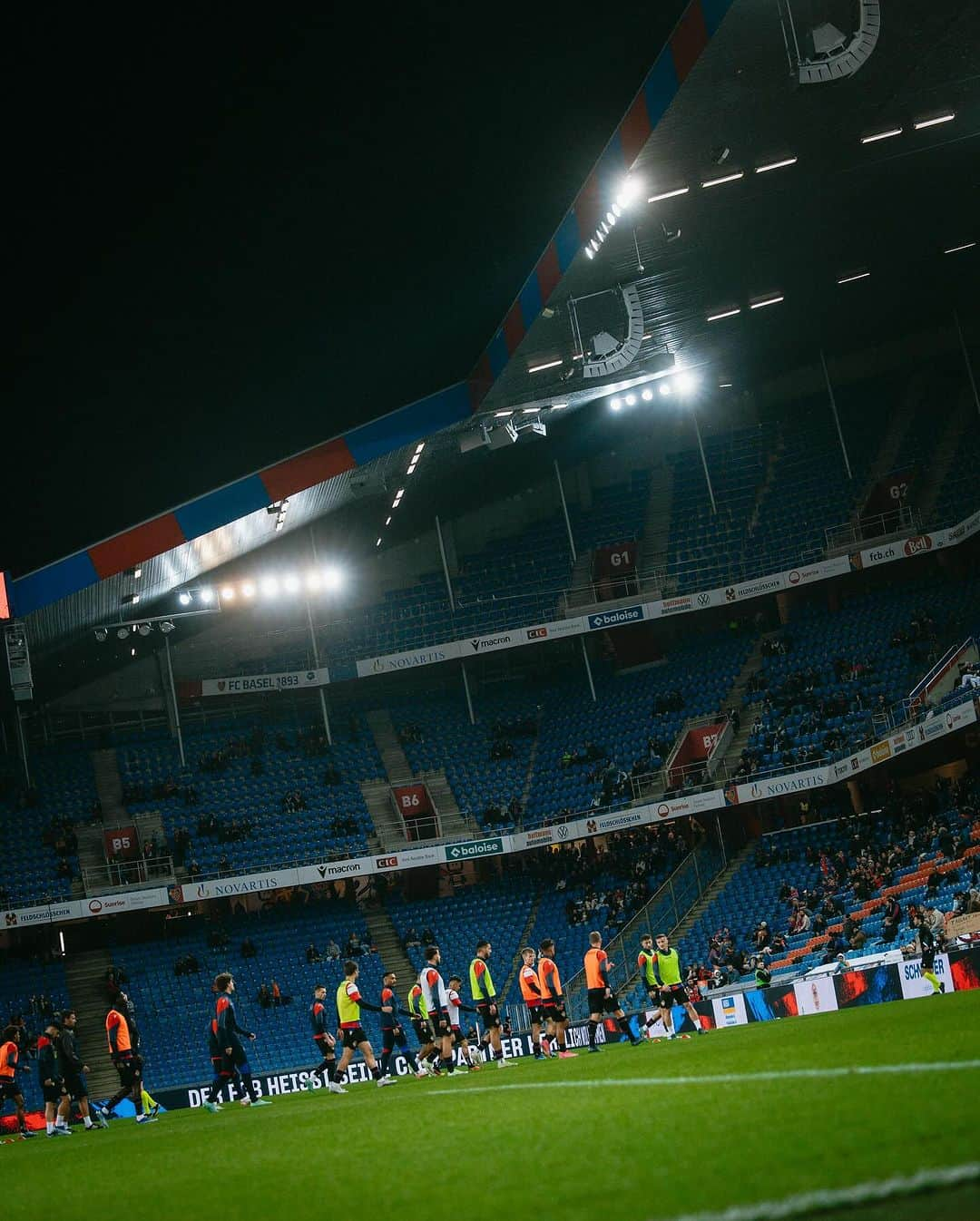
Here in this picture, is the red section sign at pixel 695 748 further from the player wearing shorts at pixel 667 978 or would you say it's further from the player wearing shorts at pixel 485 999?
the player wearing shorts at pixel 485 999

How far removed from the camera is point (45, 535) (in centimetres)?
2591

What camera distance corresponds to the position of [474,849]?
40.1 meters

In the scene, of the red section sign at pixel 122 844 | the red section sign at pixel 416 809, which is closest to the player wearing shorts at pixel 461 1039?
the red section sign at pixel 416 809

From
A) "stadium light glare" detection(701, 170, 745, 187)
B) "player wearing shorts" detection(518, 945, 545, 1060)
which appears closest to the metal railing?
"stadium light glare" detection(701, 170, 745, 187)

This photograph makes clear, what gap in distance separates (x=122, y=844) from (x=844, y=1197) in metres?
39.2

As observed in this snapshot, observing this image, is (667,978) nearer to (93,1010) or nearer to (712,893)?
(712,893)

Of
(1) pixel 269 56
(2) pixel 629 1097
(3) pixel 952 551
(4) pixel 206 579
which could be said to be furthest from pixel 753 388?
(2) pixel 629 1097

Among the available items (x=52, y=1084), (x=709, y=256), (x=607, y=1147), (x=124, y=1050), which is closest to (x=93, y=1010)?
(x=52, y=1084)

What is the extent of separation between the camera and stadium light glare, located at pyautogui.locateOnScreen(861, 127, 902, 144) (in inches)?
961

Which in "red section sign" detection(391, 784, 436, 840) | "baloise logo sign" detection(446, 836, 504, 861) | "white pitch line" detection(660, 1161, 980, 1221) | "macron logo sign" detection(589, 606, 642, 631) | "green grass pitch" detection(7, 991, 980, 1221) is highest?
"macron logo sign" detection(589, 606, 642, 631)

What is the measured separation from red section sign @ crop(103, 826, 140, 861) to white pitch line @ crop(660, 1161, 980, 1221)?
127ft

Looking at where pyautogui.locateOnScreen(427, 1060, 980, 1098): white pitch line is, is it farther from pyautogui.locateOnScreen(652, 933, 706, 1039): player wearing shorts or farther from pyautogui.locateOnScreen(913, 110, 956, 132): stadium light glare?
pyautogui.locateOnScreen(913, 110, 956, 132): stadium light glare

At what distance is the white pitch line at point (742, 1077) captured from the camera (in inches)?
306

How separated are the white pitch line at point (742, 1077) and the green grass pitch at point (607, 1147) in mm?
47
